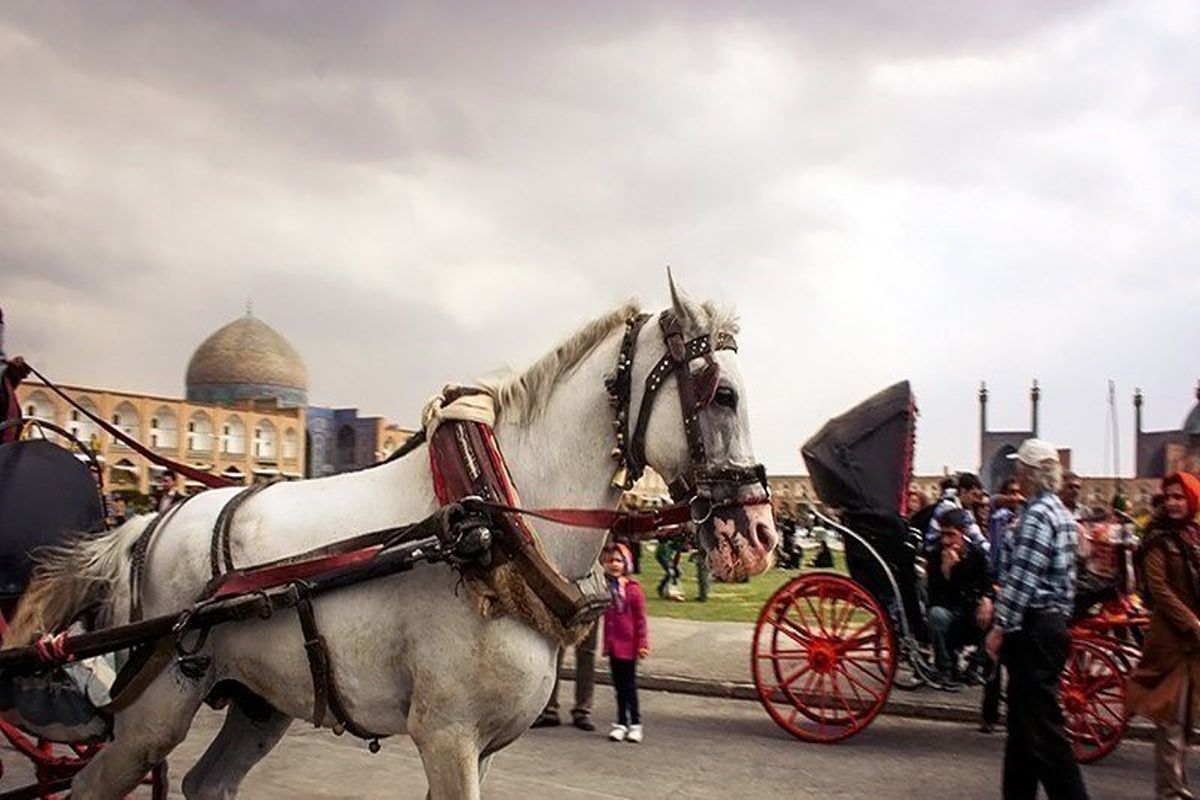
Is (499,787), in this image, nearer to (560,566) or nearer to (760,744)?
(760,744)

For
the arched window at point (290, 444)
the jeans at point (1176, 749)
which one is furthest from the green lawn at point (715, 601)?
the arched window at point (290, 444)

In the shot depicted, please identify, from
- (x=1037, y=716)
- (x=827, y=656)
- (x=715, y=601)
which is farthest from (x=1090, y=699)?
(x=715, y=601)

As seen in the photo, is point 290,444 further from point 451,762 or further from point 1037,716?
point 451,762

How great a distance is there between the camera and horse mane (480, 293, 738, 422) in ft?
10.1

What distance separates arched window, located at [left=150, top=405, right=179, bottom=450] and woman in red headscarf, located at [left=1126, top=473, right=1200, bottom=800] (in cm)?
4991

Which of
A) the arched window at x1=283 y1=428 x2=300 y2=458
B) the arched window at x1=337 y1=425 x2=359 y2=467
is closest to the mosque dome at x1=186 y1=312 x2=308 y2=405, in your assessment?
the arched window at x1=283 y1=428 x2=300 y2=458

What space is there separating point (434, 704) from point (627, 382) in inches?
41.9

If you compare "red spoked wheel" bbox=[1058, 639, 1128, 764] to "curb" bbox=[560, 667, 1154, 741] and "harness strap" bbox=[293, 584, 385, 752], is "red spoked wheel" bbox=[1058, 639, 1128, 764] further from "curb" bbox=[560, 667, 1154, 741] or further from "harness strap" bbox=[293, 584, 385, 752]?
"harness strap" bbox=[293, 584, 385, 752]

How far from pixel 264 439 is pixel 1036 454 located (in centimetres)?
5360

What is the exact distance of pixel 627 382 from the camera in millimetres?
2977

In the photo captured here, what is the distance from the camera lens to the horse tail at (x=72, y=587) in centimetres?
337

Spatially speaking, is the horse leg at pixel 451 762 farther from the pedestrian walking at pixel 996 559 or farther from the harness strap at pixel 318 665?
the pedestrian walking at pixel 996 559

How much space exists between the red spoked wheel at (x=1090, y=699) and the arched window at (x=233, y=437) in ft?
165

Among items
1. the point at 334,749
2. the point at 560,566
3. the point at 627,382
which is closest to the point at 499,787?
the point at 334,749
